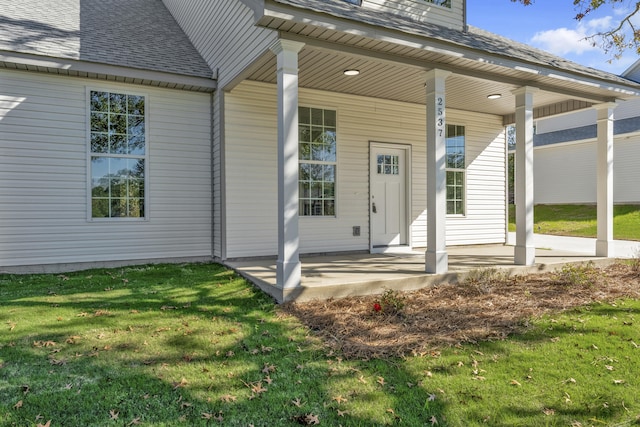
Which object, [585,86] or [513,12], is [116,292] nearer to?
[585,86]

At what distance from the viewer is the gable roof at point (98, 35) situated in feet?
19.1

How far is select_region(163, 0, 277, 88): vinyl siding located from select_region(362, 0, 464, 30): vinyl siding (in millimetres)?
1989

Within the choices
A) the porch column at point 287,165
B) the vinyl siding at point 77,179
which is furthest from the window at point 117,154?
the porch column at point 287,165

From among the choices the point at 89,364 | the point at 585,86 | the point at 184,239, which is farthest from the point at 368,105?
the point at 89,364

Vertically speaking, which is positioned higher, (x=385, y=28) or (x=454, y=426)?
(x=385, y=28)

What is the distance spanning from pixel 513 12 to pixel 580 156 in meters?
12.5

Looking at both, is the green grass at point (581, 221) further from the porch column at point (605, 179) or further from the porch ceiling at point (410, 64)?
the porch ceiling at point (410, 64)

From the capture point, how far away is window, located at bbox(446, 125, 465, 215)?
342 inches

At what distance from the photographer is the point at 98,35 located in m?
6.61

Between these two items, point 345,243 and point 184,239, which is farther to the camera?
point 345,243

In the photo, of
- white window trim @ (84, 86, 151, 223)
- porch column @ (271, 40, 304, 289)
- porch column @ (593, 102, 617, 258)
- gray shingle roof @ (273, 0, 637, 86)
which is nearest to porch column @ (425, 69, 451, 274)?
gray shingle roof @ (273, 0, 637, 86)

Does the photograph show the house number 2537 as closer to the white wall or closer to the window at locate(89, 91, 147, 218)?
the window at locate(89, 91, 147, 218)

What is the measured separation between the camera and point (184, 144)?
671 cm

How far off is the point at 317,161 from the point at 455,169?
3.38 meters
